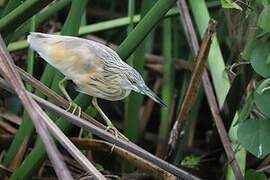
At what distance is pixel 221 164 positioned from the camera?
1.68 meters

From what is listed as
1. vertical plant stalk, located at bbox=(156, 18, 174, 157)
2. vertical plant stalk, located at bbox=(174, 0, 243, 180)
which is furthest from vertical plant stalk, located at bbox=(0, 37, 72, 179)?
vertical plant stalk, located at bbox=(156, 18, 174, 157)

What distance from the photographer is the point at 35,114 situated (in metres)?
0.83

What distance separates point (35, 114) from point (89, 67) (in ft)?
Answer: 1.05

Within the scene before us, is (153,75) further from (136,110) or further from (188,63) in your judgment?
(136,110)

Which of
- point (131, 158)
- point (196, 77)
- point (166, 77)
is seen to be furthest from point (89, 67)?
point (166, 77)

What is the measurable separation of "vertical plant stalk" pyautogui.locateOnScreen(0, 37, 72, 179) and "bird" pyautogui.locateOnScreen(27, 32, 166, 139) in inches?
6.9

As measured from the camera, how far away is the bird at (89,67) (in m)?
1.12

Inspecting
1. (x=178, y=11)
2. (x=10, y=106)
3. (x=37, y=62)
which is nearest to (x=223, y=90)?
(x=178, y=11)

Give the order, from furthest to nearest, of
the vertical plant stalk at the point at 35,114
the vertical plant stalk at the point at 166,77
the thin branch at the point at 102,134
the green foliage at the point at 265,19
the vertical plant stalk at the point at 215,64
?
the vertical plant stalk at the point at 166,77 < the vertical plant stalk at the point at 215,64 < the green foliage at the point at 265,19 < the thin branch at the point at 102,134 < the vertical plant stalk at the point at 35,114

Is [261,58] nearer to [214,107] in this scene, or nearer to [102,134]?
Result: [214,107]

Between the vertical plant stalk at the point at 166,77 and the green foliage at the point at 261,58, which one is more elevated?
the green foliage at the point at 261,58

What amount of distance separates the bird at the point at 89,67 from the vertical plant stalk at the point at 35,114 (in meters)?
0.17

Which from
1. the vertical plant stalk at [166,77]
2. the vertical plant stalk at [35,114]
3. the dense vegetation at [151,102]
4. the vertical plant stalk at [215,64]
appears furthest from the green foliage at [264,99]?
the vertical plant stalk at [166,77]

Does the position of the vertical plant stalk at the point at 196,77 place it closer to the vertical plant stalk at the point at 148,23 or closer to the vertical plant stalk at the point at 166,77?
the vertical plant stalk at the point at 148,23
